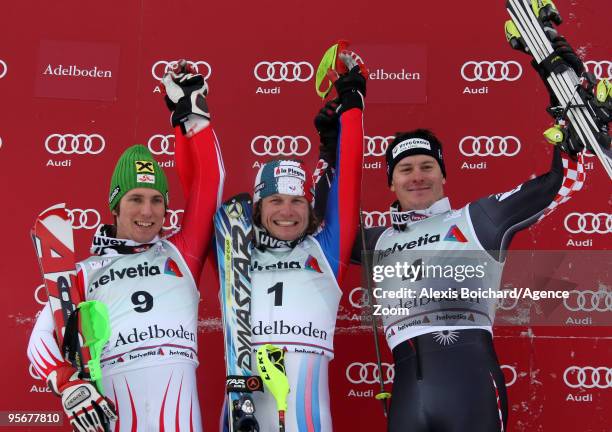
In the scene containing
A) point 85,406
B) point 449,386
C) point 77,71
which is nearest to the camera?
point 85,406

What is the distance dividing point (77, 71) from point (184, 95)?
4.38 ft

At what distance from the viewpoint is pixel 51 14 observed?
586 centimetres

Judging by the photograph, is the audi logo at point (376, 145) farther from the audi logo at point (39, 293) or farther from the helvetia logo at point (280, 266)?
the audi logo at point (39, 293)

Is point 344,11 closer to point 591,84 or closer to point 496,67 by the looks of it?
point 496,67

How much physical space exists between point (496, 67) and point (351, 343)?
1.84 meters

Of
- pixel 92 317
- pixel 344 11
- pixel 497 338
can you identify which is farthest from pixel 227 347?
pixel 344 11

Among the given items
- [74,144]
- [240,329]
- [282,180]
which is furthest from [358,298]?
[74,144]

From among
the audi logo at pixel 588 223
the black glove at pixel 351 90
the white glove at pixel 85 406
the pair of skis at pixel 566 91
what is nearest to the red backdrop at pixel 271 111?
the audi logo at pixel 588 223

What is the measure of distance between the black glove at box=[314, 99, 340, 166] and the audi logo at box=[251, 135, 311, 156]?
745 mm

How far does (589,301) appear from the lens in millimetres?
5207

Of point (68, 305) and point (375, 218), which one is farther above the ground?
point (375, 218)

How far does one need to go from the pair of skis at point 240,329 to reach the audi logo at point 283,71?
1.30 metres

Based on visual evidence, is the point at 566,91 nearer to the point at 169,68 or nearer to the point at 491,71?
the point at 491,71

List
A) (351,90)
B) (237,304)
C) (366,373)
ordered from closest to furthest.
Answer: (237,304)
(351,90)
(366,373)
